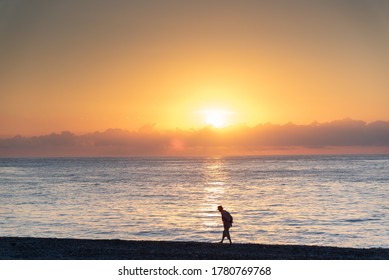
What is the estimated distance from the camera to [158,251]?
2125 cm

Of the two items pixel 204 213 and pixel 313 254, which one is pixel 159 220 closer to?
pixel 204 213

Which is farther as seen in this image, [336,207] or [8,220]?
[336,207]

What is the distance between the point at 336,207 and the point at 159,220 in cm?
2098

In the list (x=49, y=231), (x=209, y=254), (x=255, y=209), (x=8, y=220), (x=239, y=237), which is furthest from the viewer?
(x=255, y=209)

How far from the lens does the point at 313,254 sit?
2136cm

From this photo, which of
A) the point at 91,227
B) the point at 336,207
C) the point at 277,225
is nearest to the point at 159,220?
the point at 91,227

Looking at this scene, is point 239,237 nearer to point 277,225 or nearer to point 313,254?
point 277,225

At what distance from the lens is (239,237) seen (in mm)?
36938

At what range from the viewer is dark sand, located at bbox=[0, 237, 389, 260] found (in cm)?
2000

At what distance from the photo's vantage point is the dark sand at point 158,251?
787 inches

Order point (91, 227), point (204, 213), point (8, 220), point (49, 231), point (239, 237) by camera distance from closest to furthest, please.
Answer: point (239, 237) < point (49, 231) < point (91, 227) < point (8, 220) < point (204, 213)

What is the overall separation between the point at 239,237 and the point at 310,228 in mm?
7795
